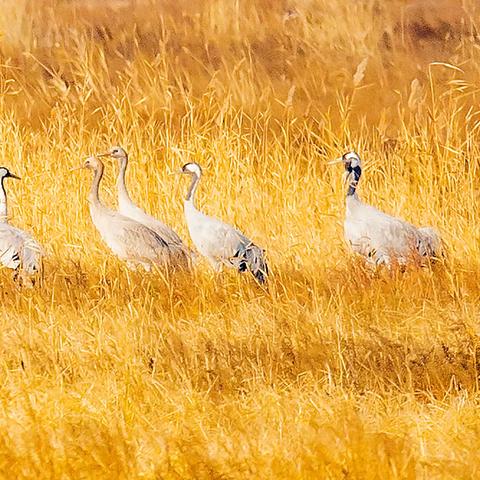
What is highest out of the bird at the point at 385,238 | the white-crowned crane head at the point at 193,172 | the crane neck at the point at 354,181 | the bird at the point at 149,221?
the crane neck at the point at 354,181

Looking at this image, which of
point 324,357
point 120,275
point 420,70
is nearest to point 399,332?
point 324,357

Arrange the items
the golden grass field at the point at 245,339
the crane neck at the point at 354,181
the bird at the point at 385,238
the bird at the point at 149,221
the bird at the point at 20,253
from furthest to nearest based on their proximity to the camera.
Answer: the crane neck at the point at 354,181 → the bird at the point at 149,221 → the bird at the point at 385,238 → the bird at the point at 20,253 → the golden grass field at the point at 245,339

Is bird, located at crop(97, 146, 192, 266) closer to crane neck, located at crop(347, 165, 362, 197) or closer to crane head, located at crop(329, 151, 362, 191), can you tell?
crane neck, located at crop(347, 165, 362, 197)

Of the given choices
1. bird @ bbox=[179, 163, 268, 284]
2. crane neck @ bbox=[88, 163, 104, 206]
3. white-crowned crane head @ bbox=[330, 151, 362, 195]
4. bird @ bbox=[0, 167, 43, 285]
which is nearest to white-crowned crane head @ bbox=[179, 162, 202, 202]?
bird @ bbox=[179, 163, 268, 284]

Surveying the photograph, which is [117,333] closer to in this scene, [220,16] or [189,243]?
[189,243]

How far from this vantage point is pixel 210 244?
247 inches

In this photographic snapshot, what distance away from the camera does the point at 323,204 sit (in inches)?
297

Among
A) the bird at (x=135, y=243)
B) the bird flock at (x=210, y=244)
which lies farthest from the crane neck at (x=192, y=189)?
the bird at (x=135, y=243)

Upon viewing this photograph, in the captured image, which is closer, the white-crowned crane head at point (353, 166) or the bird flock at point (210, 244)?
the bird flock at point (210, 244)

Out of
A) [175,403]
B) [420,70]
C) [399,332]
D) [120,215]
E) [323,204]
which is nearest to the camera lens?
[175,403]

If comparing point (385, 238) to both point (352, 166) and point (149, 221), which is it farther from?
point (149, 221)

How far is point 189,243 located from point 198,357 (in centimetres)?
237

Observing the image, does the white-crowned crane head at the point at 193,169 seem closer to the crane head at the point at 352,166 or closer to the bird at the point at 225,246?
the bird at the point at 225,246

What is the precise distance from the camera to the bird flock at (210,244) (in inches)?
234
